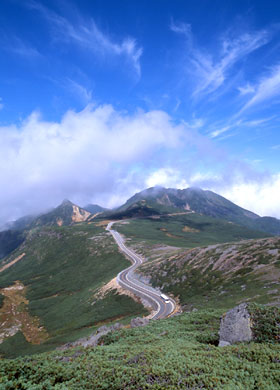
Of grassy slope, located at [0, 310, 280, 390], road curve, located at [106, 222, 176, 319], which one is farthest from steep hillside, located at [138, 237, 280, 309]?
grassy slope, located at [0, 310, 280, 390]

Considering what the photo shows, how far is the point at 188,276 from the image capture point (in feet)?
256

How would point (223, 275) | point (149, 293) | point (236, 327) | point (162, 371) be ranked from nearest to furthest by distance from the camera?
point (162, 371)
point (236, 327)
point (223, 275)
point (149, 293)

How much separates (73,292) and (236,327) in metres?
122

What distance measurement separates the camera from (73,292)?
121938 mm

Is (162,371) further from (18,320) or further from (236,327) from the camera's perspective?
(18,320)

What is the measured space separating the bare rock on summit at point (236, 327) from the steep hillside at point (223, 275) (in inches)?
833

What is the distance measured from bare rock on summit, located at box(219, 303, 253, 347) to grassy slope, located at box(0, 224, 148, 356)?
50.8 meters

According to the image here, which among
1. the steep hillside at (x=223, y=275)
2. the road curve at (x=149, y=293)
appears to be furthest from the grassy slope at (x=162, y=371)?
the road curve at (x=149, y=293)

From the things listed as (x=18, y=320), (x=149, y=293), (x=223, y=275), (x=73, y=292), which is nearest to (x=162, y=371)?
(x=223, y=275)

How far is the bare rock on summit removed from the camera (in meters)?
19.8

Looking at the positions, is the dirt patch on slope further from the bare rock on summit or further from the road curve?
the bare rock on summit

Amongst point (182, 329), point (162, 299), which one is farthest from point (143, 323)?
point (162, 299)

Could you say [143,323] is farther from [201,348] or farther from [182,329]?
[201,348]

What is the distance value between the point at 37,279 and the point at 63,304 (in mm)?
72411
